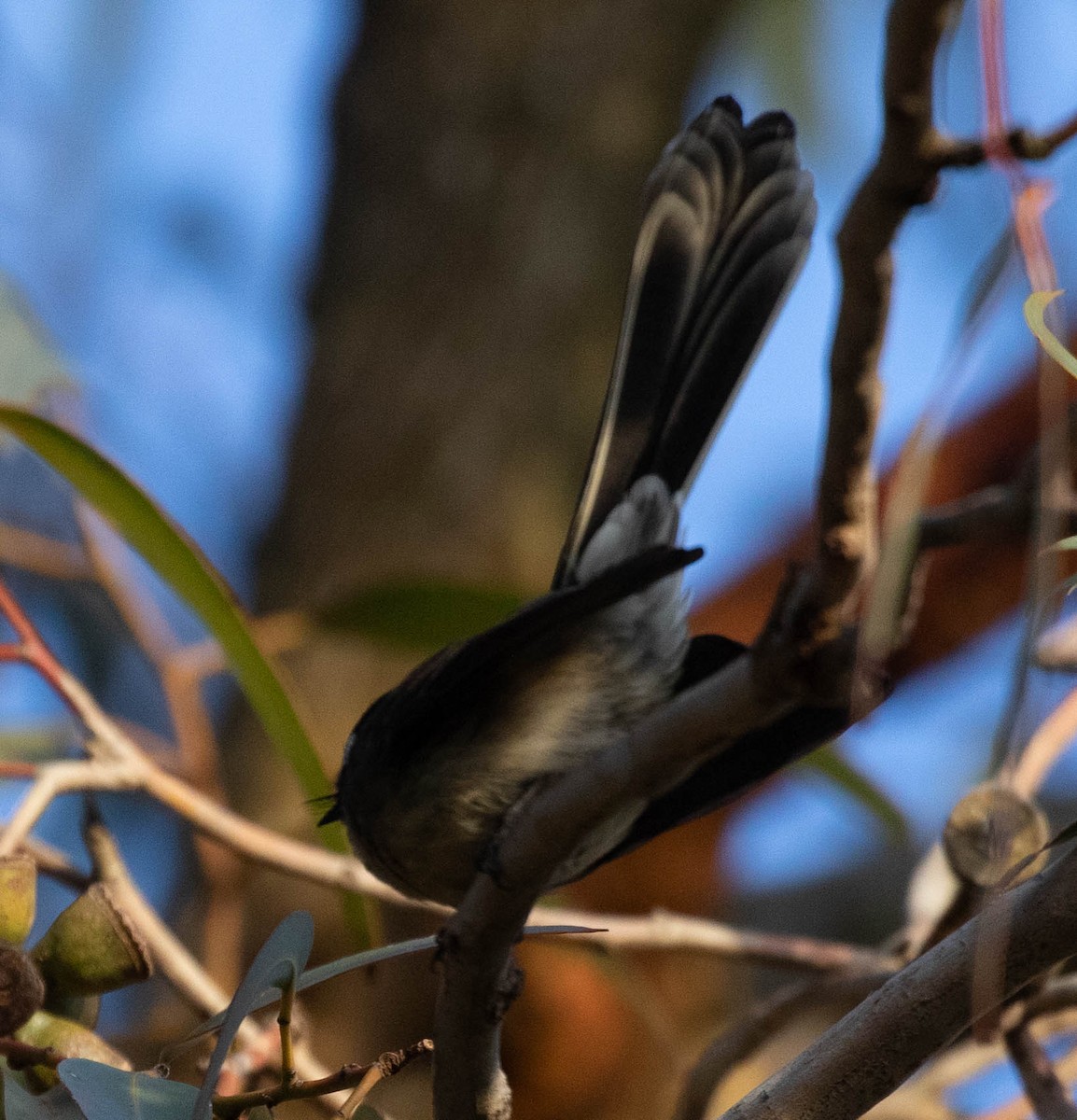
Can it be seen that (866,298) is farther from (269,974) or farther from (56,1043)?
(56,1043)

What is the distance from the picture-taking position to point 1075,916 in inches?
22.0

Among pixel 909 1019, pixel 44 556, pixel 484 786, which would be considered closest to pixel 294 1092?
pixel 909 1019

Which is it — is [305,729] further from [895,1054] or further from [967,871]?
[895,1054]

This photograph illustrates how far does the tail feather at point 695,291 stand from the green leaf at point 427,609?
218mm

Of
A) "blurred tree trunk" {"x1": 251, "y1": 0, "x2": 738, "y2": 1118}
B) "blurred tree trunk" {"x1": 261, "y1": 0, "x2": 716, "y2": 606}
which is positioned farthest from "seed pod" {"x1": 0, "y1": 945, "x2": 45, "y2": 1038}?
"blurred tree trunk" {"x1": 261, "y1": 0, "x2": 716, "y2": 606}

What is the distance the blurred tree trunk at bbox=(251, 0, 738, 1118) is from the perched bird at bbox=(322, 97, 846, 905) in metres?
0.93

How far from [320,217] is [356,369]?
393 millimetres

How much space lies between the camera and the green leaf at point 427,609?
1431 millimetres

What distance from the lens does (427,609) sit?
1441mm

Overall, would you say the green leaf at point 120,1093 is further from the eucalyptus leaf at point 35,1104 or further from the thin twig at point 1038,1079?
the thin twig at point 1038,1079

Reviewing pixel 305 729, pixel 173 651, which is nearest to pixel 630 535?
pixel 305 729

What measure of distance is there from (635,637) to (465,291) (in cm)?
133

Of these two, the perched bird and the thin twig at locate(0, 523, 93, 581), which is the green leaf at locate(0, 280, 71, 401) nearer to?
the thin twig at locate(0, 523, 93, 581)

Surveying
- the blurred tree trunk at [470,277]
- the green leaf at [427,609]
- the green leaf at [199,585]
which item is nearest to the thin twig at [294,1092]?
the green leaf at [199,585]
